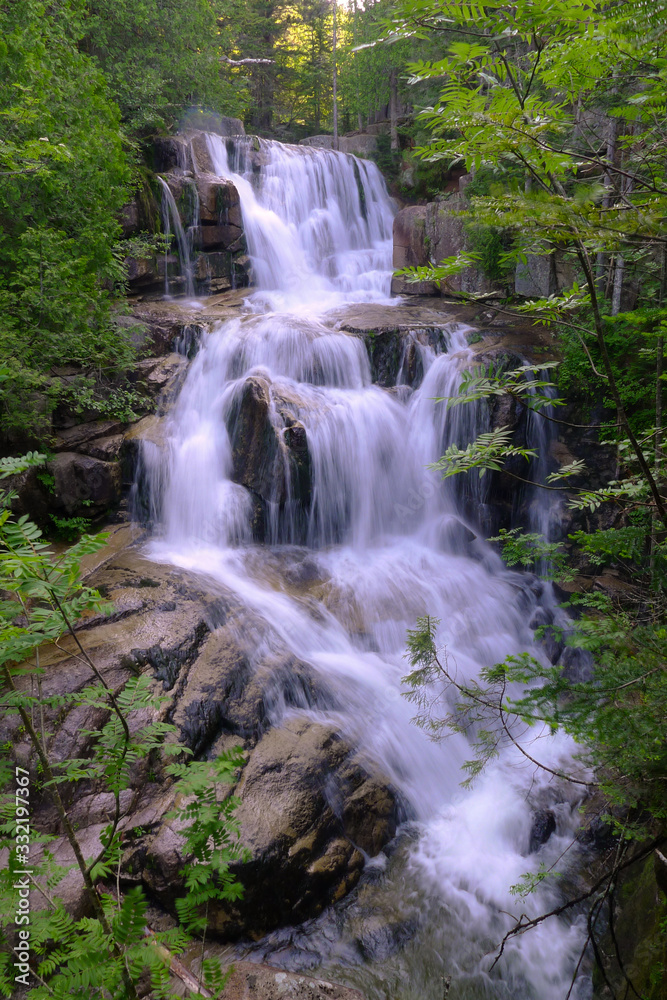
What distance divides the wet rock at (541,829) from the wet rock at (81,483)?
681 centimetres

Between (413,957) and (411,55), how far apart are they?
88.2ft

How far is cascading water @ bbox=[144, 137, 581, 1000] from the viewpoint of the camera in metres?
4.26

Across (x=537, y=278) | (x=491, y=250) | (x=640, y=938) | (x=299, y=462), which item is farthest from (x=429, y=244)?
(x=640, y=938)

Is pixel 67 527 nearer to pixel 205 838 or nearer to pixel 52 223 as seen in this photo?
pixel 52 223

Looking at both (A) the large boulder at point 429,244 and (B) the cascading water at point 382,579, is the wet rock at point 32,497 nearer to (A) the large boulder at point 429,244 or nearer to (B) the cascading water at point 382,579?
(B) the cascading water at point 382,579

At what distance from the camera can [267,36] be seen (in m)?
27.6

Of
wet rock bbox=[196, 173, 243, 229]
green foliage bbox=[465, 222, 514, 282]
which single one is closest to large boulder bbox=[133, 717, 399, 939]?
green foliage bbox=[465, 222, 514, 282]

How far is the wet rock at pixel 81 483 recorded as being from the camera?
310 inches

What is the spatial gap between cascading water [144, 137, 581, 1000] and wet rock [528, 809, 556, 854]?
58 millimetres

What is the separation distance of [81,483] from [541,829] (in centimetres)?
713

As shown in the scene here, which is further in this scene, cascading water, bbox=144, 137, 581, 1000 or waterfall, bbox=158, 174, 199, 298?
waterfall, bbox=158, 174, 199, 298

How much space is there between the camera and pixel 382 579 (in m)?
8.10

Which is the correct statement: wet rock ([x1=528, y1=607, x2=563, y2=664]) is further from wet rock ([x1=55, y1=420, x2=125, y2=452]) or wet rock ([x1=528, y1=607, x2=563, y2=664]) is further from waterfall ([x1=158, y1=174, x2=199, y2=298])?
waterfall ([x1=158, y1=174, x2=199, y2=298])

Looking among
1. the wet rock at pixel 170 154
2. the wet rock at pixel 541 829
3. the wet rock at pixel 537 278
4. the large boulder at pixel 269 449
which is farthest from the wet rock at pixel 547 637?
the wet rock at pixel 170 154
